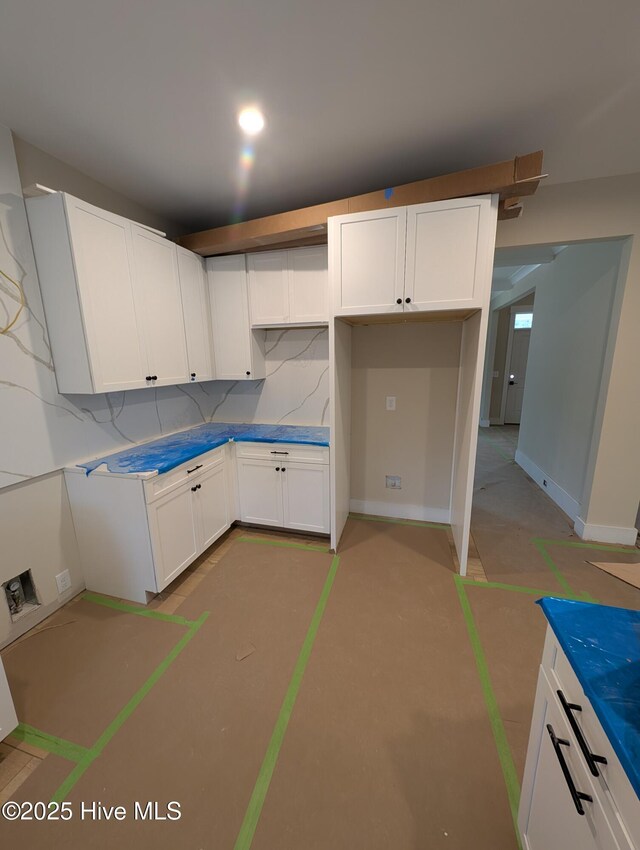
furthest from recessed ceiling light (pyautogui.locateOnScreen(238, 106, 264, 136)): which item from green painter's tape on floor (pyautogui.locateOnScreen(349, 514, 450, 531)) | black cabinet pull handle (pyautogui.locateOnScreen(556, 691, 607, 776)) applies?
green painter's tape on floor (pyautogui.locateOnScreen(349, 514, 450, 531))

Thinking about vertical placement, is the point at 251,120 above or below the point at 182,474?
above

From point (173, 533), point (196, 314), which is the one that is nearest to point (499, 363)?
point (196, 314)

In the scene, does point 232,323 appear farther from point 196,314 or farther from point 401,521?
point 401,521

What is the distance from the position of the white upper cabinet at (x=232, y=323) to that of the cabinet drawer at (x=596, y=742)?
259 cm

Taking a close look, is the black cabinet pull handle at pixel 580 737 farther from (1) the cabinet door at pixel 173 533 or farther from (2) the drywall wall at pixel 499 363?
(2) the drywall wall at pixel 499 363

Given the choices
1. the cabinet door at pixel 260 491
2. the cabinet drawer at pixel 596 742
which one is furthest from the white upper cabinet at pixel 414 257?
the cabinet drawer at pixel 596 742

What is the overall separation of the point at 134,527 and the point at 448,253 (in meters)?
2.55

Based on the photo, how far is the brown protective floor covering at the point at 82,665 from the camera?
1449mm

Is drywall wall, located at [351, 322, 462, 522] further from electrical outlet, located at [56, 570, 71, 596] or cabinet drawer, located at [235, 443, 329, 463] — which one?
electrical outlet, located at [56, 570, 71, 596]

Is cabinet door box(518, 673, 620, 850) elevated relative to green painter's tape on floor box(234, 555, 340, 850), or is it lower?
elevated

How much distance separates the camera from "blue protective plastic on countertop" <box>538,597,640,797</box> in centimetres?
55

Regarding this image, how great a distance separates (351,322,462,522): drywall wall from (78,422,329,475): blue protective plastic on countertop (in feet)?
1.83

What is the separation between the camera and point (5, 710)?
1255 mm

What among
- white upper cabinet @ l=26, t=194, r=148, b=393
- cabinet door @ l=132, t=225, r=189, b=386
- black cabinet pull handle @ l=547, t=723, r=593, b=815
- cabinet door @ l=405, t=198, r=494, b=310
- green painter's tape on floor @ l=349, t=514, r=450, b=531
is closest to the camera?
black cabinet pull handle @ l=547, t=723, r=593, b=815
